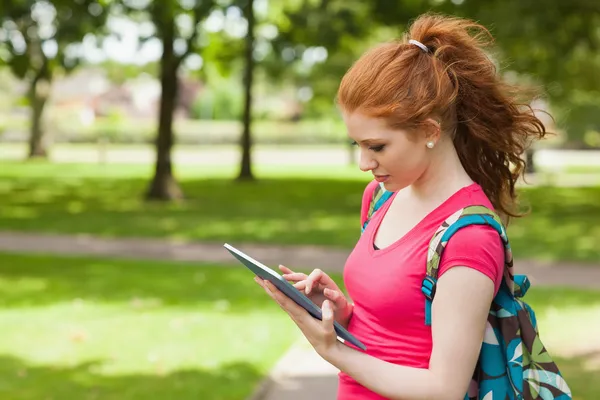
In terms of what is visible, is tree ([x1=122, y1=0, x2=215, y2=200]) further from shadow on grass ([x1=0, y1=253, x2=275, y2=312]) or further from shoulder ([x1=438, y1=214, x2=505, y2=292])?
shoulder ([x1=438, y1=214, x2=505, y2=292])

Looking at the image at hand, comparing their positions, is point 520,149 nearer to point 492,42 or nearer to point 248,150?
point 492,42

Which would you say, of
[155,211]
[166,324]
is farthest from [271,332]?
[155,211]

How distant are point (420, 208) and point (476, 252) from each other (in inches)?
10.8

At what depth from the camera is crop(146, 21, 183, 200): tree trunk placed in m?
23.3

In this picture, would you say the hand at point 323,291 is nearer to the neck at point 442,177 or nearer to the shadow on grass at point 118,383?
the neck at point 442,177

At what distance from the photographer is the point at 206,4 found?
72.5 feet

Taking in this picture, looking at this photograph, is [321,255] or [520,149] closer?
[520,149]

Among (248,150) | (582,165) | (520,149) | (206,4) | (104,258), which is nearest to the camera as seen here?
(520,149)

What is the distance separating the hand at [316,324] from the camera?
6.93 ft

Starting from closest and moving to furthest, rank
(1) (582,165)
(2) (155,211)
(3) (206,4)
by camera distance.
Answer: (2) (155,211)
(3) (206,4)
(1) (582,165)

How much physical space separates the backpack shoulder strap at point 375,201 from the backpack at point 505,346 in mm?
408

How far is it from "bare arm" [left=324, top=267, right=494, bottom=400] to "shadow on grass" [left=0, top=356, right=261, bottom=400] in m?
4.04

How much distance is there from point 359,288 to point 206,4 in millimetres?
20585

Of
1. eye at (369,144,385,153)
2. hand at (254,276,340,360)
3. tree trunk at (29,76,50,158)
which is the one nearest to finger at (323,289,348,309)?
hand at (254,276,340,360)
